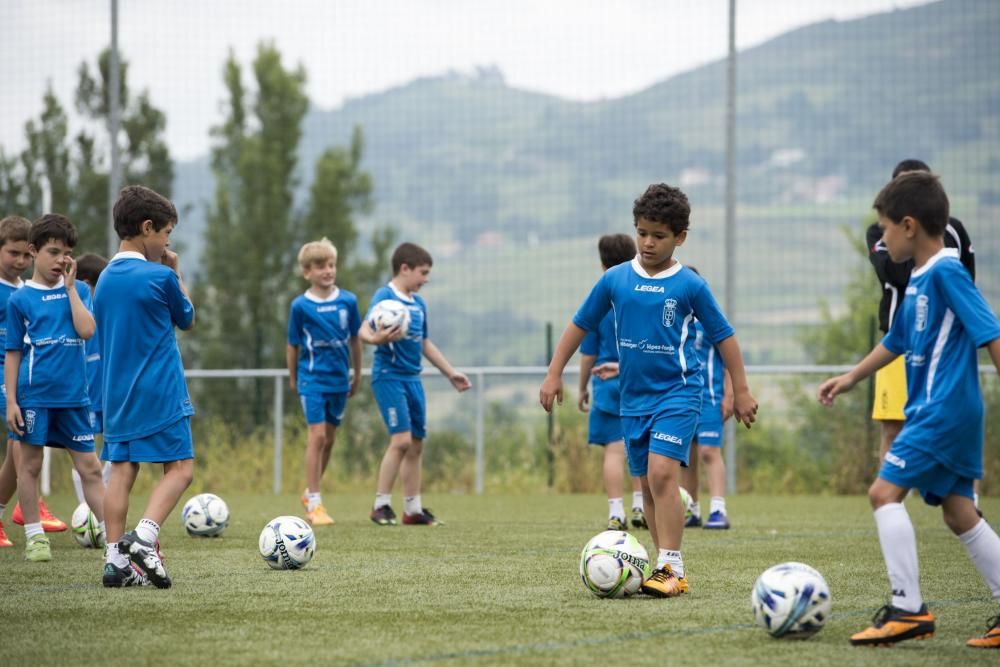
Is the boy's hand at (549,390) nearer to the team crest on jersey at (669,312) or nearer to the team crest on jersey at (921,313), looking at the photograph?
the team crest on jersey at (669,312)

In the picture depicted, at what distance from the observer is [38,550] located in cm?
718

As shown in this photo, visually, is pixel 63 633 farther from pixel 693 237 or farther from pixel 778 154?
pixel 778 154

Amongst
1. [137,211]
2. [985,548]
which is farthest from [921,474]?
[137,211]

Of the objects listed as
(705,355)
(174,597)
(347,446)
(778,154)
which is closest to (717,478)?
(705,355)

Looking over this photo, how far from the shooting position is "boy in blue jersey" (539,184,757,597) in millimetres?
5699

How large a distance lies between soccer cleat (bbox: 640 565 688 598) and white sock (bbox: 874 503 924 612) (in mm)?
1263

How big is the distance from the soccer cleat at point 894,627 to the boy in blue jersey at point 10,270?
4.98 metres

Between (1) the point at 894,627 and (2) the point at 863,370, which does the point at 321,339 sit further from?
(1) the point at 894,627

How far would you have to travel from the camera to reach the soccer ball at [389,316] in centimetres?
937

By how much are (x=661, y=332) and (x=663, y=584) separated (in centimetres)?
104

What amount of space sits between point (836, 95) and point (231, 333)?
1437 inches

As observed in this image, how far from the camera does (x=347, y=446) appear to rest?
18.1 meters

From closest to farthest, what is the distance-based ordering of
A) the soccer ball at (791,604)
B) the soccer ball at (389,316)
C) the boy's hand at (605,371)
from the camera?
1. the soccer ball at (791,604)
2. the boy's hand at (605,371)
3. the soccer ball at (389,316)

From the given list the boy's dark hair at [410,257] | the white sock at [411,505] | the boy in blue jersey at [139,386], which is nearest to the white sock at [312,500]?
the white sock at [411,505]
